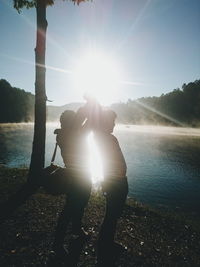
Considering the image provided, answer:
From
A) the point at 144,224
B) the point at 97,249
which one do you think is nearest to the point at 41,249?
the point at 97,249

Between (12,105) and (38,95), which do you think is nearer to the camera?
(38,95)

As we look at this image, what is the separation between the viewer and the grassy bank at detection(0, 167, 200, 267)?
18.8 feet

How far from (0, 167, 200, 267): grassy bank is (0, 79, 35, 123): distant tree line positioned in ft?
420

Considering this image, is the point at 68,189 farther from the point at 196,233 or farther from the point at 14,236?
the point at 196,233

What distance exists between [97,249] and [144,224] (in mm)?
2930

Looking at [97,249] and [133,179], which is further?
[133,179]

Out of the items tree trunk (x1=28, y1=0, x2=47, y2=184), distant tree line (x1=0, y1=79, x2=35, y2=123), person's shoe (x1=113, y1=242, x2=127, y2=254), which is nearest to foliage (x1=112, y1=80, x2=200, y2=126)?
distant tree line (x1=0, y1=79, x2=35, y2=123)

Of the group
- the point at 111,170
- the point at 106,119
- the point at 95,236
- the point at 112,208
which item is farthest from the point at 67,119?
the point at 95,236

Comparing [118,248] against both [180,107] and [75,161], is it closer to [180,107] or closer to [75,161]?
[75,161]

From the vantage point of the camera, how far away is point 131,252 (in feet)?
20.4

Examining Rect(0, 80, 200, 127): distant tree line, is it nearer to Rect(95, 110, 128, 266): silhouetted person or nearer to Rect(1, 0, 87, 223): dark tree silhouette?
Rect(1, 0, 87, 223): dark tree silhouette

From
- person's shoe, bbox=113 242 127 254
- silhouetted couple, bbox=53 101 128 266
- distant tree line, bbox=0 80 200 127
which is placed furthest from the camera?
distant tree line, bbox=0 80 200 127

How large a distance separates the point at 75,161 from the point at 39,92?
5640 mm

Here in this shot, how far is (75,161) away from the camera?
558 cm
